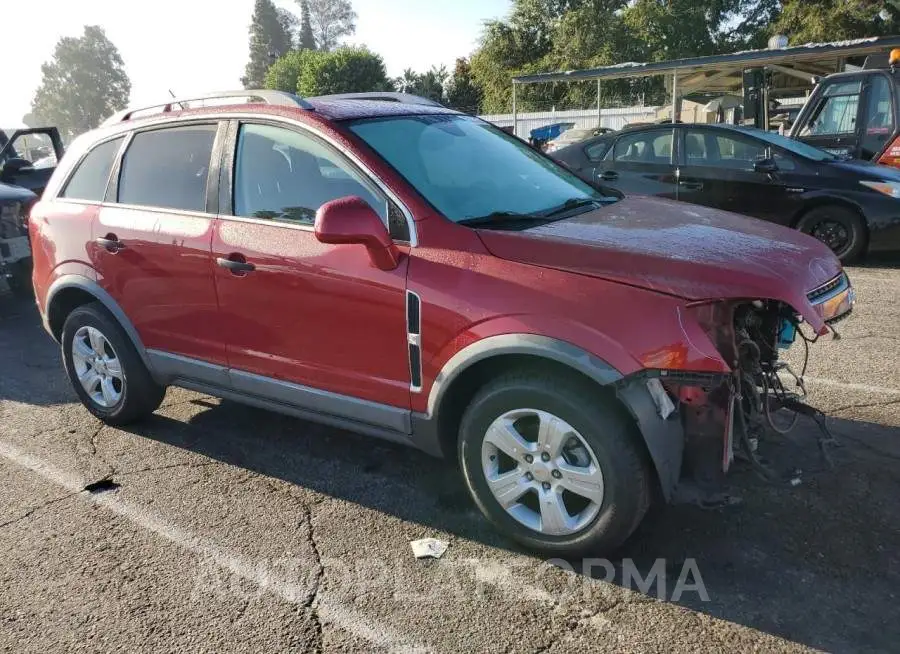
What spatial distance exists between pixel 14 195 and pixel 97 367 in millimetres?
4479

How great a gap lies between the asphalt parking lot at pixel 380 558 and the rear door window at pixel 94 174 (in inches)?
58.5

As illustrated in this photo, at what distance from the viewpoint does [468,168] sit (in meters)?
3.57

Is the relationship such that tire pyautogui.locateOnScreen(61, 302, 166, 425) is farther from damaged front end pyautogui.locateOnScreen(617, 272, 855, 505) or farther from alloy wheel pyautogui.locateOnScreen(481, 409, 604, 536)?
damaged front end pyautogui.locateOnScreen(617, 272, 855, 505)

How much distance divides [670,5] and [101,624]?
1766 inches

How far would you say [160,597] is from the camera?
287 centimetres

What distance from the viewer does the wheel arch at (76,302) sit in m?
4.19

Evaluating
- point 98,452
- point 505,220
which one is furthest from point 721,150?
point 98,452

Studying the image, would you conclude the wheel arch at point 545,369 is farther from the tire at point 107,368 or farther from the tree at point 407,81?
the tree at point 407,81

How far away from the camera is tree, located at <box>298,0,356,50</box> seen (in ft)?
326

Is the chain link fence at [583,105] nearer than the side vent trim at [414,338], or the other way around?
the side vent trim at [414,338]

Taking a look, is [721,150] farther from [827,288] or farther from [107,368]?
[107,368]

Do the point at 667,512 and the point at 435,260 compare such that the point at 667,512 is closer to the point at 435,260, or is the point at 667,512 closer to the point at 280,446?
the point at 435,260

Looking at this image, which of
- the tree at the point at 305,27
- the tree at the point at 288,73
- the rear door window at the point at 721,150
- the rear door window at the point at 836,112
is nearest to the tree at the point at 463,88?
the tree at the point at 288,73

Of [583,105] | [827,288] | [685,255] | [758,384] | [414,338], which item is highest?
[583,105]
